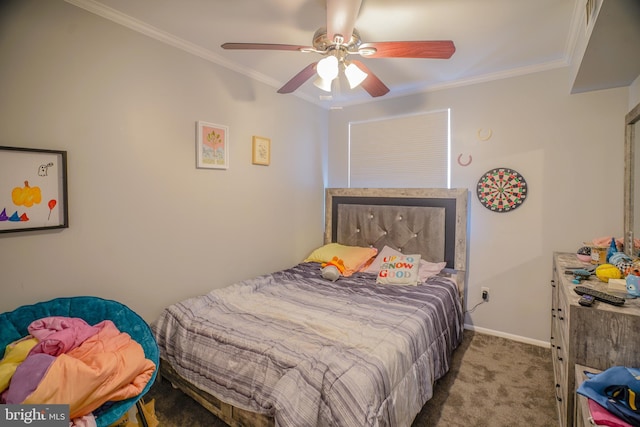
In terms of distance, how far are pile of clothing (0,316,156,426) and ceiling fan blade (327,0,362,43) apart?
1.89 meters

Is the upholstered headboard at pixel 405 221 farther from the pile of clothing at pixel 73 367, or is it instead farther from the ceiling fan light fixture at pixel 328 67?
the pile of clothing at pixel 73 367

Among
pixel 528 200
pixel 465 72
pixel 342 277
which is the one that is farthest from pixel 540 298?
pixel 465 72

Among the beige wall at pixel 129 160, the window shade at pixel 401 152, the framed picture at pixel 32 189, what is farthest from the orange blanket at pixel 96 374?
the window shade at pixel 401 152

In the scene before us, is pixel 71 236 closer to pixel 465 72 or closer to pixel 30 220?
pixel 30 220

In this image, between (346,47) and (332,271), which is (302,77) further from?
(332,271)

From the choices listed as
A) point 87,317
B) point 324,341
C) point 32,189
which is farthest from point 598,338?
point 32,189

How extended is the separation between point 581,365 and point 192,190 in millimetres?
2591

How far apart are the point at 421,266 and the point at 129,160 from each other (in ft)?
8.45

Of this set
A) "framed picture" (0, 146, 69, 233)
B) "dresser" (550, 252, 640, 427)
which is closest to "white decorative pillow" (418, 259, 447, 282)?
"dresser" (550, 252, 640, 427)

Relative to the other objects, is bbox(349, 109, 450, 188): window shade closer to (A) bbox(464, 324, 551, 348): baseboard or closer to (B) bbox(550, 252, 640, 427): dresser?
(A) bbox(464, 324, 551, 348): baseboard

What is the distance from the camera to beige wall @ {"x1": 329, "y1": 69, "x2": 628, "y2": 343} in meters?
2.44

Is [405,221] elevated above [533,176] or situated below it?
below

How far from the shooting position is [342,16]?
1521 mm

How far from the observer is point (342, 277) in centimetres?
289
